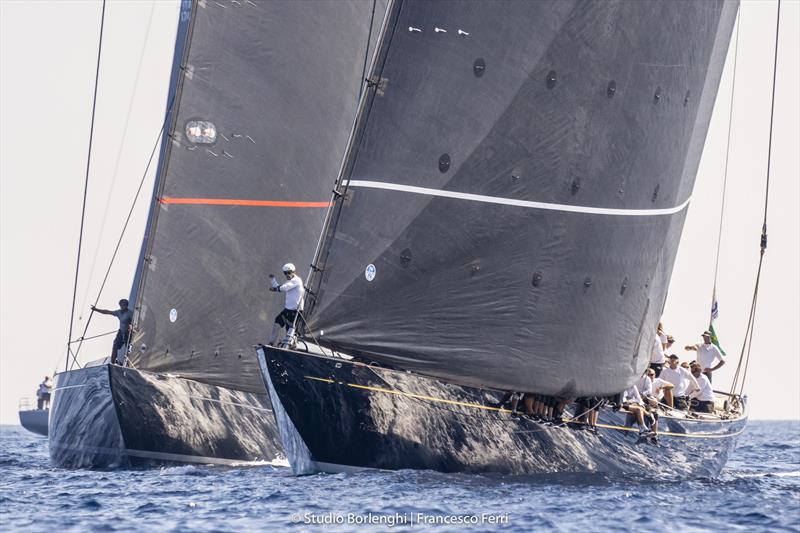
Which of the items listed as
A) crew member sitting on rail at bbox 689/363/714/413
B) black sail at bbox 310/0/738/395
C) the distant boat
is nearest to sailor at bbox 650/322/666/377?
crew member sitting on rail at bbox 689/363/714/413

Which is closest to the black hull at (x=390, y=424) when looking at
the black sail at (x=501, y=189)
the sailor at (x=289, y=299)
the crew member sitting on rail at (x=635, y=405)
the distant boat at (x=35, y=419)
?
the black sail at (x=501, y=189)

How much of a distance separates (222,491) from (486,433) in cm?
348

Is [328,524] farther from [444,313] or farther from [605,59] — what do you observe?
[605,59]

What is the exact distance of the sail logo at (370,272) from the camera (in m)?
18.2

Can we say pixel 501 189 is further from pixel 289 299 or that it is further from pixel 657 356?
pixel 657 356

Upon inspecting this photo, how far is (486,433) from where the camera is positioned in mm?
18641

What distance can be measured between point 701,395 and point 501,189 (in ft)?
23.3

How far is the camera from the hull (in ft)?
168

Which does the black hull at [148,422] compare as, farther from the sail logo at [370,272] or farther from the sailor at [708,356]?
the sailor at [708,356]

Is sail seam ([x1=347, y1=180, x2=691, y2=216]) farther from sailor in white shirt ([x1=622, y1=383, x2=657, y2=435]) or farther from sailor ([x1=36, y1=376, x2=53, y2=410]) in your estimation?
sailor ([x1=36, y1=376, x2=53, y2=410])

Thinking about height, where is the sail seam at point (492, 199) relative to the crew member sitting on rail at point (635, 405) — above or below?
above

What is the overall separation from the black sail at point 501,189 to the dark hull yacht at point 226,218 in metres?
5.73

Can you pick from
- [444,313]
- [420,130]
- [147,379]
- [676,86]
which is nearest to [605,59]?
[676,86]

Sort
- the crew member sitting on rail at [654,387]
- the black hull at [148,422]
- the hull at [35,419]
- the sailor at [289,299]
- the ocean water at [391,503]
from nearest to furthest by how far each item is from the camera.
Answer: the ocean water at [391,503], the sailor at [289,299], the crew member sitting on rail at [654,387], the black hull at [148,422], the hull at [35,419]
